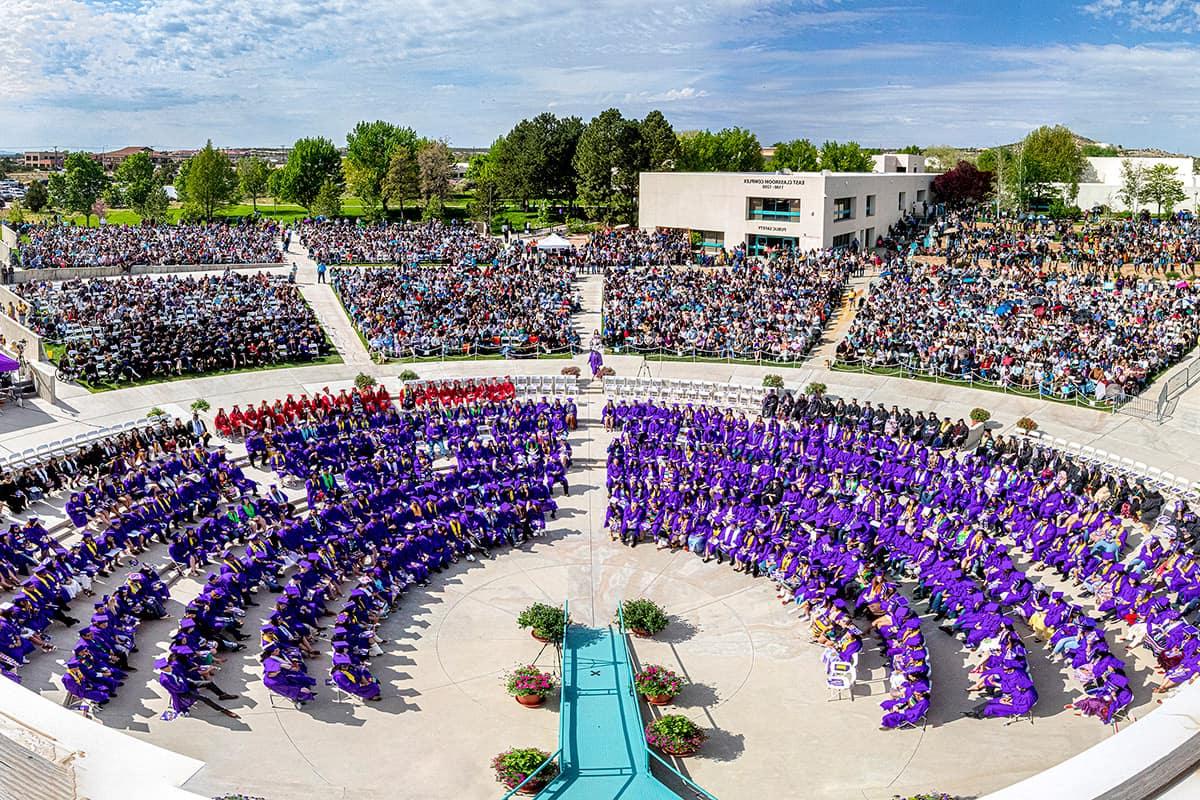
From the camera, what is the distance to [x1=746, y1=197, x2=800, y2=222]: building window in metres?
64.5

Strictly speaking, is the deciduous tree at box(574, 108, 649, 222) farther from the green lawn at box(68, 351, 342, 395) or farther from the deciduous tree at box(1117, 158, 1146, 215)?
the green lawn at box(68, 351, 342, 395)

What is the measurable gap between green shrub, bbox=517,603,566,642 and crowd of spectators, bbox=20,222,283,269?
53410 millimetres

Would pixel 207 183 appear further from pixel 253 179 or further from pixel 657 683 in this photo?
pixel 657 683

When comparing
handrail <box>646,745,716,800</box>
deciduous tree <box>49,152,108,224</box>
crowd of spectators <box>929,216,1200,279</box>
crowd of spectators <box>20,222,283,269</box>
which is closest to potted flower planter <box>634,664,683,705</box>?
handrail <box>646,745,716,800</box>

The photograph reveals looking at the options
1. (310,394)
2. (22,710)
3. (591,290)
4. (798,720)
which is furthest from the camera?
(591,290)

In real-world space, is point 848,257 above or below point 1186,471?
above

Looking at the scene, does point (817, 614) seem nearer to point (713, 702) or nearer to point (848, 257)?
point (713, 702)

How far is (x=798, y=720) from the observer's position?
52.2 feet

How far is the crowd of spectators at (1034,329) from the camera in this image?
112 feet

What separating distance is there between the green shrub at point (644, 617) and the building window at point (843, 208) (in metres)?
51.0

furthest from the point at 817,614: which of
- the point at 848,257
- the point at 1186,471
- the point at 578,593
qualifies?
the point at 848,257

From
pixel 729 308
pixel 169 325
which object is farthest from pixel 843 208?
pixel 169 325

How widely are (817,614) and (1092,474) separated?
10851mm

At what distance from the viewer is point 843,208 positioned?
65938 mm
